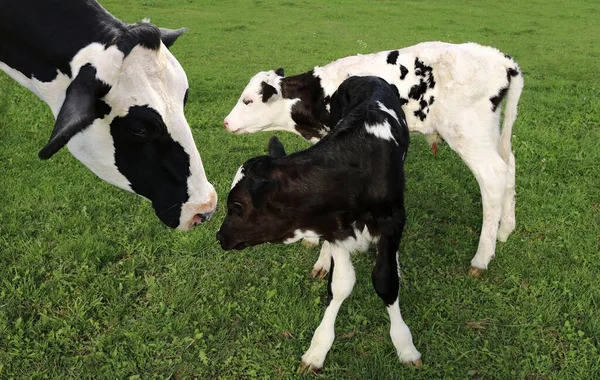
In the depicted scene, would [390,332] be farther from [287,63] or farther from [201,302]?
[287,63]

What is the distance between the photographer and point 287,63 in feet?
43.3

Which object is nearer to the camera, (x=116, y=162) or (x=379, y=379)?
(x=116, y=162)

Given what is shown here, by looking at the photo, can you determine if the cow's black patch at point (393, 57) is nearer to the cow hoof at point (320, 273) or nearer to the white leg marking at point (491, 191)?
the white leg marking at point (491, 191)

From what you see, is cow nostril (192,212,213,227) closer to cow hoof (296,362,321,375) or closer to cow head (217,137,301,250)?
cow head (217,137,301,250)

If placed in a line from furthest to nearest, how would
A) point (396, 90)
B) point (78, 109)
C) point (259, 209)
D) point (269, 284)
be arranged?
point (396, 90)
point (269, 284)
point (259, 209)
point (78, 109)

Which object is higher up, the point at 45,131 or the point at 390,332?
the point at 390,332

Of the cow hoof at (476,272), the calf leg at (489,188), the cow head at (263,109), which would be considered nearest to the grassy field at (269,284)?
the cow hoof at (476,272)

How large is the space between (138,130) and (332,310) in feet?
5.84

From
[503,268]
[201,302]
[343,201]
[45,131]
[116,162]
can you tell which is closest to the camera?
[116,162]

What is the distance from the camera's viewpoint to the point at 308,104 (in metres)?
5.82

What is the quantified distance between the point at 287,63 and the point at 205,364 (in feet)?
35.0

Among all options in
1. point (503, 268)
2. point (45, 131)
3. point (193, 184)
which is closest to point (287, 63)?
point (45, 131)

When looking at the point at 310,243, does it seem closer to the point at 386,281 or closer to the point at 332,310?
the point at 332,310

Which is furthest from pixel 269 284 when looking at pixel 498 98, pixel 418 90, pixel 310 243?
pixel 498 98
